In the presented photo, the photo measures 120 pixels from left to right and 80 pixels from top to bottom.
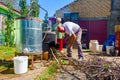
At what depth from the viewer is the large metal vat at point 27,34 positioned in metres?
6.20

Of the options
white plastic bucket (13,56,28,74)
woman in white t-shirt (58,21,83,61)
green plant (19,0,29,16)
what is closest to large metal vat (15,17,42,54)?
white plastic bucket (13,56,28,74)

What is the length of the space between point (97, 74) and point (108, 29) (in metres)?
14.7

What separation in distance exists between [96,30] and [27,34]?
13676 mm

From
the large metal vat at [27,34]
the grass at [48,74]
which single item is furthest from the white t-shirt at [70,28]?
the grass at [48,74]

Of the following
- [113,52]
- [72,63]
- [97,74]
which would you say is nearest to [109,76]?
[97,74]

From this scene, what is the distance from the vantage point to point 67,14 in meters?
19.6

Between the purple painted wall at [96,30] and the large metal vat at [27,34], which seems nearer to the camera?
the large metal vat at [27,34]

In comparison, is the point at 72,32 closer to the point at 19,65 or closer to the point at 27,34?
the point at 27,34

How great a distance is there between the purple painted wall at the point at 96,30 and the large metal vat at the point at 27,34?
1312cm

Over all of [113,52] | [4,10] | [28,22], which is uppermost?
[4,10]

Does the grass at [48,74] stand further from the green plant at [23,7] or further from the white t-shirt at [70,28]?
the green plant at [23,7]

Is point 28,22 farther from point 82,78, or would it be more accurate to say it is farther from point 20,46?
point 82,78

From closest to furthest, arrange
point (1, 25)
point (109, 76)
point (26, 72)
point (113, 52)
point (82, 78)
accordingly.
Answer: point (109, 76) → point (82, 78) → point (26, 72) → point (113, 52) → point (1, 25)

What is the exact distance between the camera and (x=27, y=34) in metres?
6.23
